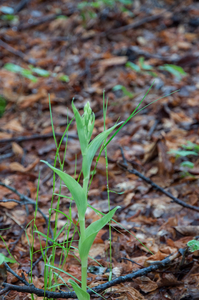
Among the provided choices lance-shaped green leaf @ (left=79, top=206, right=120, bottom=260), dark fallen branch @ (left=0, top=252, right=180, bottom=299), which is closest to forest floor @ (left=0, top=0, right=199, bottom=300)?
dark fallen branch @ (left=0, top=252, right=180, bottom=299)

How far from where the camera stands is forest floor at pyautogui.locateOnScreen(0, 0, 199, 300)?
4.37ft

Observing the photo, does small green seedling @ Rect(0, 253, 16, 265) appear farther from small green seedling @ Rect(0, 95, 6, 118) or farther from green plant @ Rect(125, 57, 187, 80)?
green plant @ Rect(125, 57, 187, 80)

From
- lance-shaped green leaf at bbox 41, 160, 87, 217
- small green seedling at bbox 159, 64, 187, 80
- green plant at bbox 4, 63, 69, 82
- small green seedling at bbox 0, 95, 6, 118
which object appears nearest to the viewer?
lance-shaped green leaf at bbox 41, 160, 87, 217

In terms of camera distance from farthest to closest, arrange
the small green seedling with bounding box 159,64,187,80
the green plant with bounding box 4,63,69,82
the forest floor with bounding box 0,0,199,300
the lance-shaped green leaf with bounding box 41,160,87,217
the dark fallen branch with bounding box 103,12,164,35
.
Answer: the dark fallen branch with bounding box 103,12,164,35 → the green plant with bounding box 4,63,69,82 → the small green seedling with bounding box 159,64,187,80 → the forest floor with bounding box 0,0,199,300 → the lance-shaped green leaf with bounding box 41,160,87,217

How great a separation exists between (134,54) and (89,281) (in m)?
3.20

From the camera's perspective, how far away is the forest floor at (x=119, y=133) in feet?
4.37

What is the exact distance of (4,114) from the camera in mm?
3119

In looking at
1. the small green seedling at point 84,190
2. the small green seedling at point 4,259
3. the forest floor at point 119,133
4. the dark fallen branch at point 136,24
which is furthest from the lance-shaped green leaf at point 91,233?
the dark fallen branch at point 136,24

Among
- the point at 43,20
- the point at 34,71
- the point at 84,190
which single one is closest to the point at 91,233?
the point at 84,190

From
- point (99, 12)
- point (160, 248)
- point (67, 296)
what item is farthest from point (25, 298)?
point (99, 12)

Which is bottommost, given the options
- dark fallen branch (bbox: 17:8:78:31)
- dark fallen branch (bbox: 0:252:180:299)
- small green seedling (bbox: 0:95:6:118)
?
small green seedling (bbox: 0:95:6:118)

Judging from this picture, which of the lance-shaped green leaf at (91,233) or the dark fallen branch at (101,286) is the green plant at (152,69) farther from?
the lance-shaped green leaf at (91,233)

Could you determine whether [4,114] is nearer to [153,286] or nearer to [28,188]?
[28,188]

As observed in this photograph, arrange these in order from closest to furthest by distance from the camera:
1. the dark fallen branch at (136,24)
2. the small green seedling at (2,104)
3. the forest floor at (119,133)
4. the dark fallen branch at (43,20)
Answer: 1. the forest floor at (119,133)
2. the small green seedling at (2,104)
3. the dark fallen branch at (136,24)
4. the dark fallen branch at (43,20)
